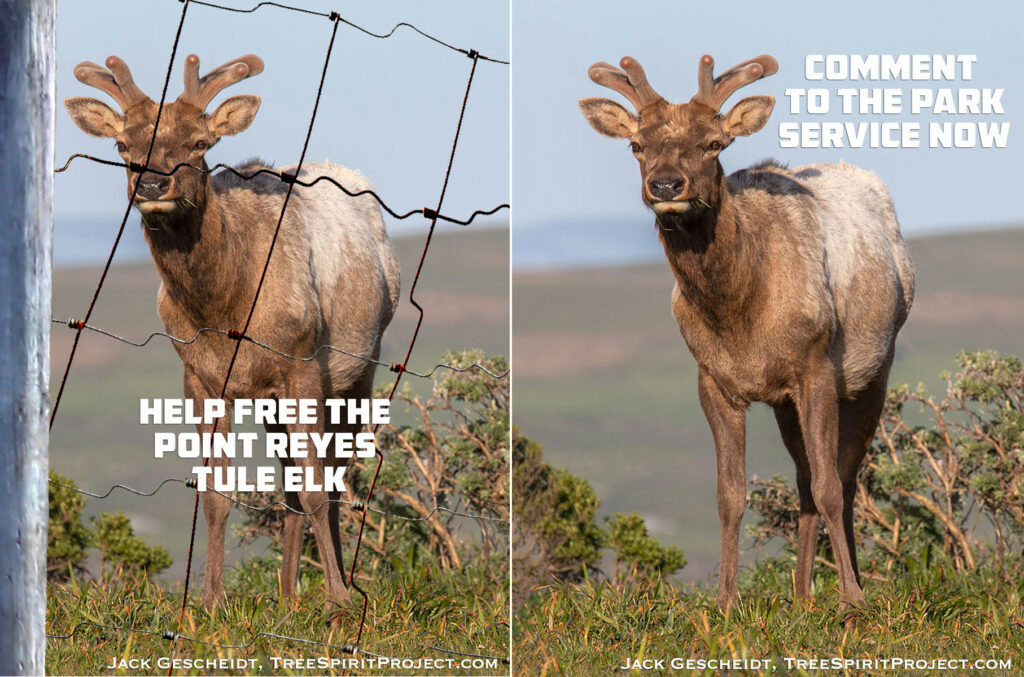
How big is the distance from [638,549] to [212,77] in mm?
4712

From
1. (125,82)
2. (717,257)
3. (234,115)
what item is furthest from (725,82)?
(125,82)

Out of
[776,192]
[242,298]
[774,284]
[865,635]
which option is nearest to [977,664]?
[865,635]

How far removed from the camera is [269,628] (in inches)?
294

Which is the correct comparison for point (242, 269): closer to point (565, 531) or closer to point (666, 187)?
point (666, 187)

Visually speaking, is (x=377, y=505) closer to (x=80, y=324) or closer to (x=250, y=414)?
(x=250, y=414)

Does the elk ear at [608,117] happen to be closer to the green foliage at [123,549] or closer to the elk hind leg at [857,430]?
the elk hind leg at [857,430]

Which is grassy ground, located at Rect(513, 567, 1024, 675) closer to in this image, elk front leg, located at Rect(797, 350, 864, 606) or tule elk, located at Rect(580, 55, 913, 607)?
tule elk, located at Rect(580, 55, 913, 607)

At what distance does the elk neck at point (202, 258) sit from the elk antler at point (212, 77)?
0.57m

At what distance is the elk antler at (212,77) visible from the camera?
26.1 feet

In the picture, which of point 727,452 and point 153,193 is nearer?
point 153,193

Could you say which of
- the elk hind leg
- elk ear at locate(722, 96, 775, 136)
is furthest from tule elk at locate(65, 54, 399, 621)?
the elk hind leg

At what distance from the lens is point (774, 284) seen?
28.0 feet

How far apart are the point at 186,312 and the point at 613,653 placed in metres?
3.37

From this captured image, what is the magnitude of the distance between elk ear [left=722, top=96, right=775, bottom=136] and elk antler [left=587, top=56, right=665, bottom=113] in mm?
430
